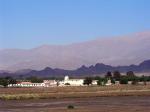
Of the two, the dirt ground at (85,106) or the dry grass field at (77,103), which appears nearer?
the dirt ground at (85,106)

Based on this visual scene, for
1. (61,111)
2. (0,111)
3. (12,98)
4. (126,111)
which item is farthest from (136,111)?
(12,98)

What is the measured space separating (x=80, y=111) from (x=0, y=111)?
1147cm

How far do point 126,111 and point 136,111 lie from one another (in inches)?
45.2

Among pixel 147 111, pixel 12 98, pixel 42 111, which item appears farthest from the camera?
pixel 12 98

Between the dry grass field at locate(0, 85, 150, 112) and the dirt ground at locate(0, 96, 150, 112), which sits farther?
the dry grass field at locate(0, 85, 150, 112)

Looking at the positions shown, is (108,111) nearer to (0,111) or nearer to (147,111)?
(147,111)

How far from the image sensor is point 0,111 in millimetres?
64500

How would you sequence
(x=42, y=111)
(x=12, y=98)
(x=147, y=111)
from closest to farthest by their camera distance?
1. (x=147, y=111)
2. (x=42, y=111)
3. (x=12, y=98)

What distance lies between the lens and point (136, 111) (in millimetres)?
57344

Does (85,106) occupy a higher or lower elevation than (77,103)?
lower

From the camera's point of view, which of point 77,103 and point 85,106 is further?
point 77,103

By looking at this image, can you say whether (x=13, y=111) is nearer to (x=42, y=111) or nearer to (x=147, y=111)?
(x=42, y=111)

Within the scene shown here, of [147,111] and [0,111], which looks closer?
[147,111]

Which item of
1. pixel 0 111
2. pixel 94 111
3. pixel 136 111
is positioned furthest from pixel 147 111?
pixel 0 111
